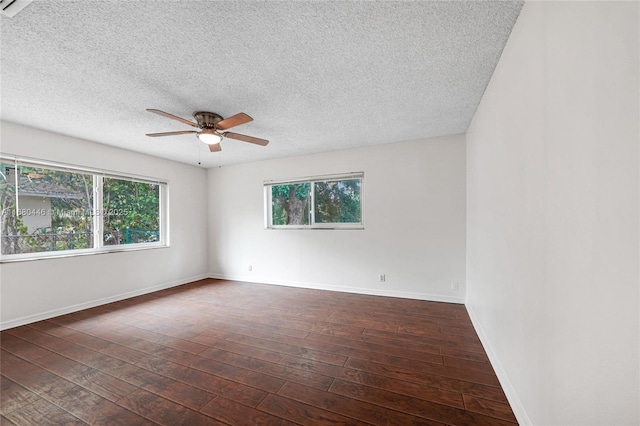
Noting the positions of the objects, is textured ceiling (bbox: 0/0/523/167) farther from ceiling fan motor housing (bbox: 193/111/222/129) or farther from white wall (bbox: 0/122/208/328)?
white wall (bbox: 0/122/208/328)

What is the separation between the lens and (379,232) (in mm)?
3668

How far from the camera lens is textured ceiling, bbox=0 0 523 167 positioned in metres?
1.31

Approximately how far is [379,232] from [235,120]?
8.36 ft

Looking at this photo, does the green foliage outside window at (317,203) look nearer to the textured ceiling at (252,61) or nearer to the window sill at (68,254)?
the textured ceiling at (252,61)

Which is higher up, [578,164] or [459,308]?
[578,164]

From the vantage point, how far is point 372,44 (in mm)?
1547

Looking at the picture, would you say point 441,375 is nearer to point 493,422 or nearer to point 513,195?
point 493,422

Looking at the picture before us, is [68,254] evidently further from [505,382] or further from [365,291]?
[505,382]

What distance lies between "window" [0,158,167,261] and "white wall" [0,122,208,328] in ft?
0.52

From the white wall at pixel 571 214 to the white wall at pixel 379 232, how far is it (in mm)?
1722

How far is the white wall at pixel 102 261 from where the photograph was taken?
274 centimetres

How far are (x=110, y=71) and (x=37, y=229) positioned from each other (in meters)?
2.58

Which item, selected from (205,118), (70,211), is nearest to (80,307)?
(70,211)

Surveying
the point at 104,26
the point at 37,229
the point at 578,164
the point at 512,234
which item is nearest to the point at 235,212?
the point at 37,229
